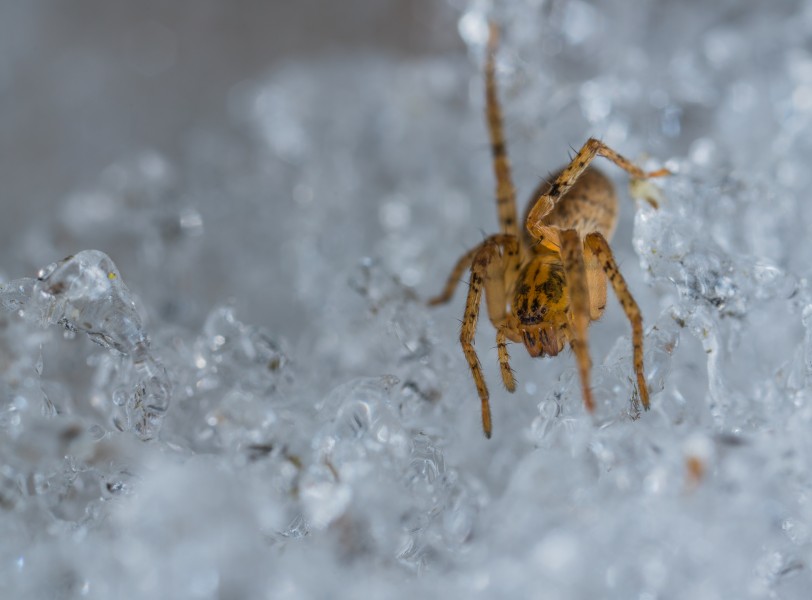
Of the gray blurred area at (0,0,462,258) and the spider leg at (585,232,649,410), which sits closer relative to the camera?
the spider leg at (585,232,649,410)

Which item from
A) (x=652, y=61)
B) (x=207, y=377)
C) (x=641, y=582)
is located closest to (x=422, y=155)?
(x=652, y=61)

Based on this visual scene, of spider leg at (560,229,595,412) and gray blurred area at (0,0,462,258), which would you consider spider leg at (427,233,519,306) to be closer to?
spider leg at (560,229,595,412)

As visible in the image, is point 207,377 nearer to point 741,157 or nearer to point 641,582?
point 641,582

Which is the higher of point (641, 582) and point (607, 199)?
point (607, 199)

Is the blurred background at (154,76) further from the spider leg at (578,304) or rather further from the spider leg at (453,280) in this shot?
the spider leg at (578,304)

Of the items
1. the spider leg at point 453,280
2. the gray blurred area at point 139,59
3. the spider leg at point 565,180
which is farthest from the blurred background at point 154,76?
the spider leg at point 565,180

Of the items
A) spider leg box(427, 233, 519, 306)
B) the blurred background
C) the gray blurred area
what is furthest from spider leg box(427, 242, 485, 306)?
the gray blurred area

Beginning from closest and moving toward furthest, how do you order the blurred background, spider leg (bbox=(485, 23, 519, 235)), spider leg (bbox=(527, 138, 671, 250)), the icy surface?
the icy surface → spider leg (bbox=(527, 138, 671, 250)) → spider leg (bbox=(485, 23, 519, 235)) → the blurred background
